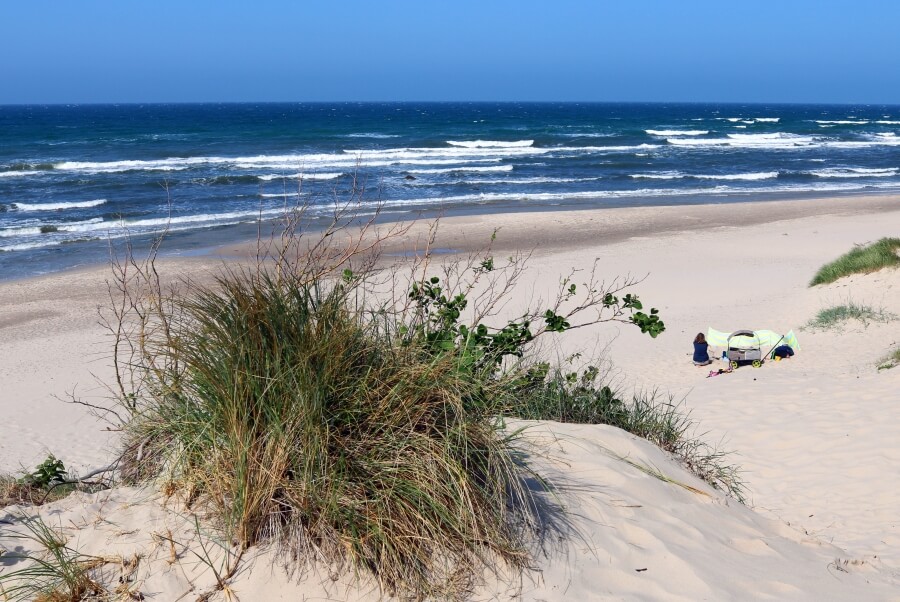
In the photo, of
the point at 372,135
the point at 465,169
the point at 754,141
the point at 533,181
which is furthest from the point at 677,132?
the point at 533,181

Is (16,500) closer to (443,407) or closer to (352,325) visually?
(352,325)

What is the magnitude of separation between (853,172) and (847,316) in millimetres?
29889

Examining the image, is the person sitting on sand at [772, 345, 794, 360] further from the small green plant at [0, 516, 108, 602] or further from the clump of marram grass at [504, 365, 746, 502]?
the small green plant at [0, 516, 108, 602]

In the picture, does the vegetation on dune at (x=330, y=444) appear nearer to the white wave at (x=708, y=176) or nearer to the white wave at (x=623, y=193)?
the white wave at (x=623, y=193)

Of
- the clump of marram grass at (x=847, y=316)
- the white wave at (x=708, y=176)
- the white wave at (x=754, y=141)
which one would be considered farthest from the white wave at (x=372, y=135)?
the clump of marram grass at (x=847, y=316)

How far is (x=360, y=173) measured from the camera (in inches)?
1331

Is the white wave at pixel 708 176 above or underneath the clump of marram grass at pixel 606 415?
underneath

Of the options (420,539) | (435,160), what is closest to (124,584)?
(420,539)

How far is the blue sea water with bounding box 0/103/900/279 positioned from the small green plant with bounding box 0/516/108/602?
750 cm

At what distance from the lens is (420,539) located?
2.87 m

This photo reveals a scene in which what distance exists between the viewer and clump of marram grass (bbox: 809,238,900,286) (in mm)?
12391

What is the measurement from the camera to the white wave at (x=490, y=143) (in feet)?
167

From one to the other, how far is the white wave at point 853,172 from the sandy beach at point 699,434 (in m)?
18.9

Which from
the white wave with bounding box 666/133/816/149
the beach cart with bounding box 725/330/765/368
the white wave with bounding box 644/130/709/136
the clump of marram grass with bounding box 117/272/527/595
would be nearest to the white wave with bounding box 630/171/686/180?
the white wave with bounding box 666/133/816/149
